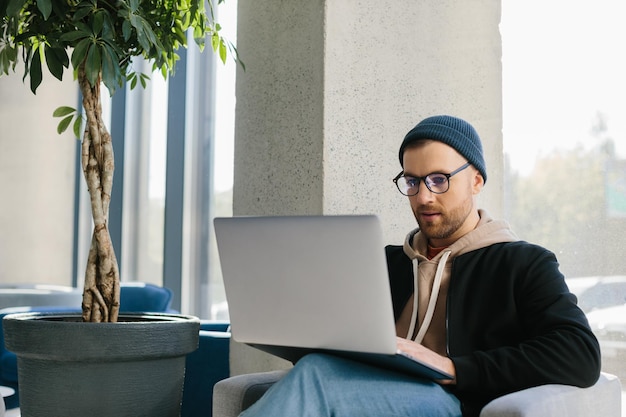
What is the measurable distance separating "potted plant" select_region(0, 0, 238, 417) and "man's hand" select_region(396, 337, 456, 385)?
816 millimetres

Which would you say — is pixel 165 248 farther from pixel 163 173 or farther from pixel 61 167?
pixel 61 167

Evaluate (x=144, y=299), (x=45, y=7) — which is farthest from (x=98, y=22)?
(x=144, y=299)

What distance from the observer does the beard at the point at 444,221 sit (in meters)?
2.11

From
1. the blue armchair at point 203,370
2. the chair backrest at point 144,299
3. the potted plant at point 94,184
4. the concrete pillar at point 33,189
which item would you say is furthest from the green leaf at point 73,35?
the concrete pillar at point 33,189

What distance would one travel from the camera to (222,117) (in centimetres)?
453

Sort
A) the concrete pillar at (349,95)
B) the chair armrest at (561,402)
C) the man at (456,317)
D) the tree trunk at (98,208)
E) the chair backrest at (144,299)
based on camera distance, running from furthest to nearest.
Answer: the chair backrest at (144,299) → the concrete pillar at (349,95) → the tree trunk at (98,208) → the man at (456,317) → the chair armrest at (561,402)

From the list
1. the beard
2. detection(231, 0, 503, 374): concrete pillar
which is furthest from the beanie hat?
detection(231, 0, 503, 374): concrete pillar

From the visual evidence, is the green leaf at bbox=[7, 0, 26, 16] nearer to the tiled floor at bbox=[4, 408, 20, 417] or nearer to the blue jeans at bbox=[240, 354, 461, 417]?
the blue jeans at bbox=[240, 354, 461, 417]

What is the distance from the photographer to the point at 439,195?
2100 mm

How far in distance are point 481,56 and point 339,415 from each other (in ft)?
5.54

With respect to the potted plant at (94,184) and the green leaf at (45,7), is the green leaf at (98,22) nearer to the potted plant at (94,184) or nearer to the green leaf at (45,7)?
the potted plant at (94,184)

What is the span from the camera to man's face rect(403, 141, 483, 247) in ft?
6.89

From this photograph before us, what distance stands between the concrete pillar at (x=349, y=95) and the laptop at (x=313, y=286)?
808 millimetres

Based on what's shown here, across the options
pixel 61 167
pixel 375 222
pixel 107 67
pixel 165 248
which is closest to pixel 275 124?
pixel 107 67
